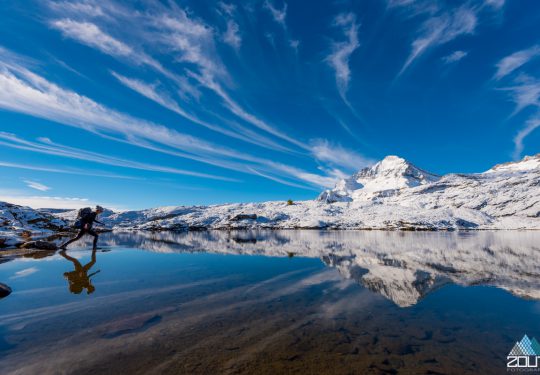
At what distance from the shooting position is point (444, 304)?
12.1m

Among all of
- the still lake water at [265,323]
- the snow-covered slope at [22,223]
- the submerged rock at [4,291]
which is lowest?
the still lake water at [265,323]

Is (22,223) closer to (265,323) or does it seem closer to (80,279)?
(80,279)

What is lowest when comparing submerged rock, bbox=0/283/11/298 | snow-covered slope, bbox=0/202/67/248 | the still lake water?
the still lake water

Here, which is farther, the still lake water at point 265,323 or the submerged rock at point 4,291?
the submerged rock at point 4,291

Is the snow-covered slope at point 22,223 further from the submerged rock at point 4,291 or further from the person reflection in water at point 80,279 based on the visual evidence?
the submerged rock at point 4,291

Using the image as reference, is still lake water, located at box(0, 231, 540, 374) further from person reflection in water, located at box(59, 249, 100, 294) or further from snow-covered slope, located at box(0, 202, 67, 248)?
snow-covered slope, located at box(0, 202, 67, 248)

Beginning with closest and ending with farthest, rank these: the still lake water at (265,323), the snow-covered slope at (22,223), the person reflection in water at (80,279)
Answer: the still lake water at (265,323) < the person reflection in water at (80,279) < the snow-covered slope at (22,223)

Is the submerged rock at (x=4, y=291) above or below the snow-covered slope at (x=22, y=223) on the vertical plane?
below

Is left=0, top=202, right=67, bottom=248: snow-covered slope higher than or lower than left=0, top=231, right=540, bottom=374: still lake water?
higher

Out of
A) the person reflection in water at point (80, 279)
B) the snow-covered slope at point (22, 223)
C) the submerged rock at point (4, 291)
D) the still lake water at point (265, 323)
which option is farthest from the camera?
the snow-covered slope at point (22, 223)

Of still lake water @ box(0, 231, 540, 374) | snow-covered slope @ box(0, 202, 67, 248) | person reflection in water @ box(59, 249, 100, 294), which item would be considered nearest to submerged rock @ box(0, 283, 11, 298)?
still lake water @ box(0, 231, 540, 374)

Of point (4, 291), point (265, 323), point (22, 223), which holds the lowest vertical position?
point (265, 323)

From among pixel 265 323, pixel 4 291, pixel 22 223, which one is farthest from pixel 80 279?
pixel 22 223

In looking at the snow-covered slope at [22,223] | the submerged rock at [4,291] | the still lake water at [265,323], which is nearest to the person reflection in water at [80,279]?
the still lake water at [265,323]
